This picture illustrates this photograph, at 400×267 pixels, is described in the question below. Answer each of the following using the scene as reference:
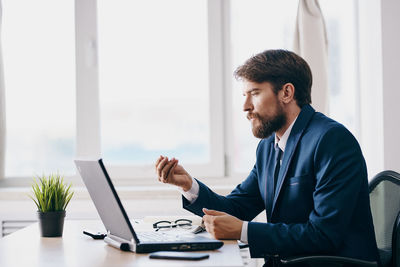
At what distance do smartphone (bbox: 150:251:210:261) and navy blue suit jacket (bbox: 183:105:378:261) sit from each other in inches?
11.6

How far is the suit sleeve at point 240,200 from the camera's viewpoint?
204 centimetres

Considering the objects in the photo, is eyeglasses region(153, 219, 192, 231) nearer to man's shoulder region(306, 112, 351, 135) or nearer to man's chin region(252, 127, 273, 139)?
man's chin region(252, 127, 273, 139)

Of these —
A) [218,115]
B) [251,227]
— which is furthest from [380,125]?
Answer: [251,227]

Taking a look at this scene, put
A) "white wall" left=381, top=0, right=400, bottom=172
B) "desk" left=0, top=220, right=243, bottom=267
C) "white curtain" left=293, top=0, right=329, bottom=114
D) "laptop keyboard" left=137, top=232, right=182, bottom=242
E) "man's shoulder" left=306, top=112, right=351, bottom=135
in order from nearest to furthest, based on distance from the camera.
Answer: "desk" left=0, top=220, right=243, bottom=267 → "laptop keyboard" left=137, top=232, right=182, bottom=242 → "man's shoulder" left=306, top=112, right=351, bottom=135 → "white wall" left=381, top=0, right=400, bottom=172 → "white curtain" left=293, top=0, right=329, bottom=114

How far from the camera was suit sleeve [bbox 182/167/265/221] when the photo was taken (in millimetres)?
2035

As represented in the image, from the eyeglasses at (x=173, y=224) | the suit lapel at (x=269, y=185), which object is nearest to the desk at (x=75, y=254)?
the eyeglasses at (x=173, y=224)

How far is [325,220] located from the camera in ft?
5.24

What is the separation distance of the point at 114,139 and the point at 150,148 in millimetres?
243

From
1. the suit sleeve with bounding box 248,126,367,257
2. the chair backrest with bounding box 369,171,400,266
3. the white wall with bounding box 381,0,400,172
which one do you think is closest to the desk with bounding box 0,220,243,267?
the suit sleeve with bounding box 248,126,367,257

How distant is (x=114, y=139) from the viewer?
324 cm

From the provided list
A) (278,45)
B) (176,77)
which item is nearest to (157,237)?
(176,77)

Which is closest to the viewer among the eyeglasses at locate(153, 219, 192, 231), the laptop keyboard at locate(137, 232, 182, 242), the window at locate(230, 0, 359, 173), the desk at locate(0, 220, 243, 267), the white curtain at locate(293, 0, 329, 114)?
the desk at locate(0, 220, 243, 267)

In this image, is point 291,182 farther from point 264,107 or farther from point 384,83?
point 384,83

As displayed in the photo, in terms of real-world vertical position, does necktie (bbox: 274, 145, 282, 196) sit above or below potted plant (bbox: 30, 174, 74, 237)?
above
